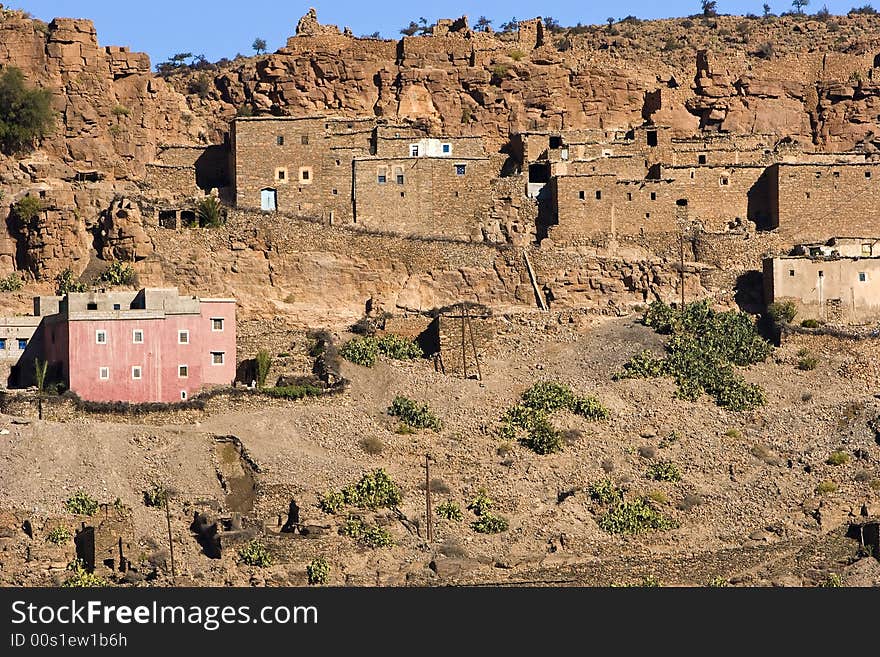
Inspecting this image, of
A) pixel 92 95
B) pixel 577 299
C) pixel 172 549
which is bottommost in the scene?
pixel 172 549

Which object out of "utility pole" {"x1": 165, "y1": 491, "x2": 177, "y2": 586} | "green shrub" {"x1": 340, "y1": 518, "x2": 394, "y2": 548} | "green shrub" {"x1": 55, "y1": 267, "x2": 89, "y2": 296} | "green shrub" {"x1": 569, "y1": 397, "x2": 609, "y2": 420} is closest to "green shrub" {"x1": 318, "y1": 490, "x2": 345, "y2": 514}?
"green shrub" {"x1": 340, "y1": 518, "x2": 394, "y2": 548}

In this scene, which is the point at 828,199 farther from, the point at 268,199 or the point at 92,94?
the point at 92,94

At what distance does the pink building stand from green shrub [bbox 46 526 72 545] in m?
7.36

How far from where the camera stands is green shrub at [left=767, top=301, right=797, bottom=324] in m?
65.4

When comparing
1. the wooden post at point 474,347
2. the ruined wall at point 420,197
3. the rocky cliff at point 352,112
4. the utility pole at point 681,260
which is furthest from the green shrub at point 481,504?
the ruined wall at point 420,197

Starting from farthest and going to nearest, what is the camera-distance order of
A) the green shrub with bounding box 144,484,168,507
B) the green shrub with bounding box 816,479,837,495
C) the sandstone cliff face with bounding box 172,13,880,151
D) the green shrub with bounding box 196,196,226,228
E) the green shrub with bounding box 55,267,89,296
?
the sandstone cliff face with bounding box 172,13,880,151 → the green shrub with bounding box 196,196,226,228 → the green shrub with bounding box 55,267,89,296 → the green shrub with bounding box 816,479,837,495 → the green shrub with bounding box 144,484,168,507

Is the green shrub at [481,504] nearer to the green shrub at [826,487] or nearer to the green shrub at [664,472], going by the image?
the green shrub at [664,472]

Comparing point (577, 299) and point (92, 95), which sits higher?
point (92, 95)

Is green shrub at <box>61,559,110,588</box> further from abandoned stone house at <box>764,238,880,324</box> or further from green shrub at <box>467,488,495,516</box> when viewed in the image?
abandoned stone house at <box>764,238,880,324</box>

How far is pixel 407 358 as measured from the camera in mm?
63719

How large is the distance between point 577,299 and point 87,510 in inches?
730

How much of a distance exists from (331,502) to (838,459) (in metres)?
12.6

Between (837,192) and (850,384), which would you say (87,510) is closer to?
(850,384)

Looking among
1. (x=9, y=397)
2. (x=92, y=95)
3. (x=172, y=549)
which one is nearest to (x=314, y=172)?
(x=92, y=95)
